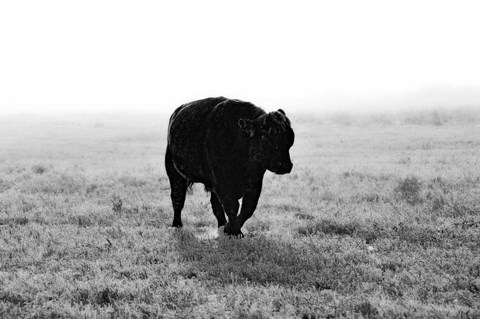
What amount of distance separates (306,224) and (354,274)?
3146mm

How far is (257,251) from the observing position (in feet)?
26.8

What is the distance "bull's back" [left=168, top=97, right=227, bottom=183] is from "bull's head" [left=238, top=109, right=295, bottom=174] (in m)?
1.23

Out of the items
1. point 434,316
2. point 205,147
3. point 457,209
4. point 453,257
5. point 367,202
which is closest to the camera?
point 434,316

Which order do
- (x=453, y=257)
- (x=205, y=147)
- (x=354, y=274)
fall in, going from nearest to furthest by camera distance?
(x=354, y=274) → (x=453, y=257) → (x=205, y=147)

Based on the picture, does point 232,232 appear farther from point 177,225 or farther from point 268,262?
point 177,225

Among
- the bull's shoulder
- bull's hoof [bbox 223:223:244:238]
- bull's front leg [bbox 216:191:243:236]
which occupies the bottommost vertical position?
bull's hoof [bbox 223:223:244:238]

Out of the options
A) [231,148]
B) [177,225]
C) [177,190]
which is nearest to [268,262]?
[231,148]

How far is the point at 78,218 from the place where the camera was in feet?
36.2

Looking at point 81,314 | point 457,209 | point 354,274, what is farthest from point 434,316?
point 457,209

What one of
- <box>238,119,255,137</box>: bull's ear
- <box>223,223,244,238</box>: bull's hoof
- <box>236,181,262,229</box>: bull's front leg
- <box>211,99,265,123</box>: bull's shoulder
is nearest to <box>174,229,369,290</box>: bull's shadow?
<box>223,223,244,238</box>: bull's hoof

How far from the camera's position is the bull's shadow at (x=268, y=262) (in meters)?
6.83

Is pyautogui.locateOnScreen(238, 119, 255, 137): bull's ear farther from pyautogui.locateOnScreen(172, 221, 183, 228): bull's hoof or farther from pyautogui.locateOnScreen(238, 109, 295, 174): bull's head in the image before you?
pyautogui.locateOnScreen(172, 221, 183, 228): bull's hoof

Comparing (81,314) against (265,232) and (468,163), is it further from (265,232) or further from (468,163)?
(468,163)

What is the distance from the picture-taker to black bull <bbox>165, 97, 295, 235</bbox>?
8.16 metres
